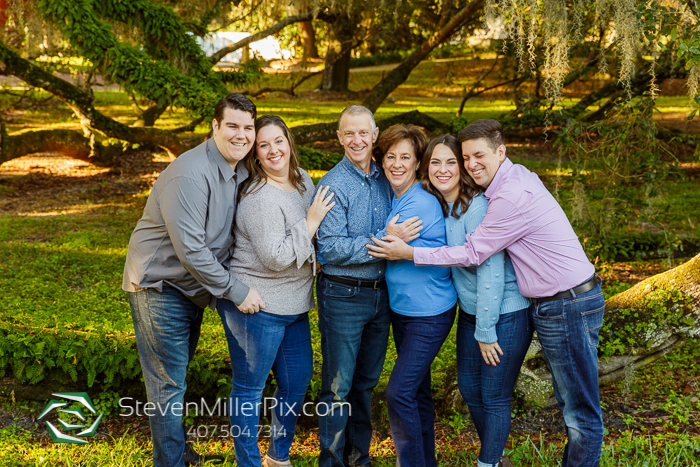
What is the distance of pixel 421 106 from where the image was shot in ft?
Result: 58.5

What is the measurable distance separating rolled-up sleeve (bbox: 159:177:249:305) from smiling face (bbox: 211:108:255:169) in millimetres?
245

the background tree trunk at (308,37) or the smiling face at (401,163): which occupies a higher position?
the background tree trunk at (308,37)

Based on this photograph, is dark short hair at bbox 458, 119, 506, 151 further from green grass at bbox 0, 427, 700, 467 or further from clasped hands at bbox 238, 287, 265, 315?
green grass at bbox 0, 427, 700, 467

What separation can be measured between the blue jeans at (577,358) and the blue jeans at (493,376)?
12 centimetres

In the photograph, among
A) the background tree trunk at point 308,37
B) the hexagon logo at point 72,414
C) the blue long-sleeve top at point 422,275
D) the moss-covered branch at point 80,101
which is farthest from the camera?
the background tree trunk at point 308,37

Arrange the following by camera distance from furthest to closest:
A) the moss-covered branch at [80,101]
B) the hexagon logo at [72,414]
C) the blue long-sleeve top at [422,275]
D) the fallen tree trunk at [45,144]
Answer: the fallen tree trunk at [45,144], the moss-covered branch at [80,101], the hexagon logo at [72,414], the blue long-sleeve top at [422,275]

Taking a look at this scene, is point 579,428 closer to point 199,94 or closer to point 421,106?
point 199,94

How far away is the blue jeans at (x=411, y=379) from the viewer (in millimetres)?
3039

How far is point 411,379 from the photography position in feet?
9.97

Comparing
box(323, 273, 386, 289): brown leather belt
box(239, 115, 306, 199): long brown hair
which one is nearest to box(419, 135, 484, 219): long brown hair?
box(323, 273, 386, 289): brown leather belt

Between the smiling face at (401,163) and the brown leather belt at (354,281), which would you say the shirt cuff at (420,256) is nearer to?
the brown leather belt at (354,281)

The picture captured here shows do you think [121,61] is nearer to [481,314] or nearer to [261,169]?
[261,169]

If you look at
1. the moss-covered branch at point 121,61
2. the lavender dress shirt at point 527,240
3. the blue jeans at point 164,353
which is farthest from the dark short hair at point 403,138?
the moss-covered branch at point 121,61

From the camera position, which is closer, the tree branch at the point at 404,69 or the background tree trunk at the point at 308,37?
the tree branch at the point at 404,69
